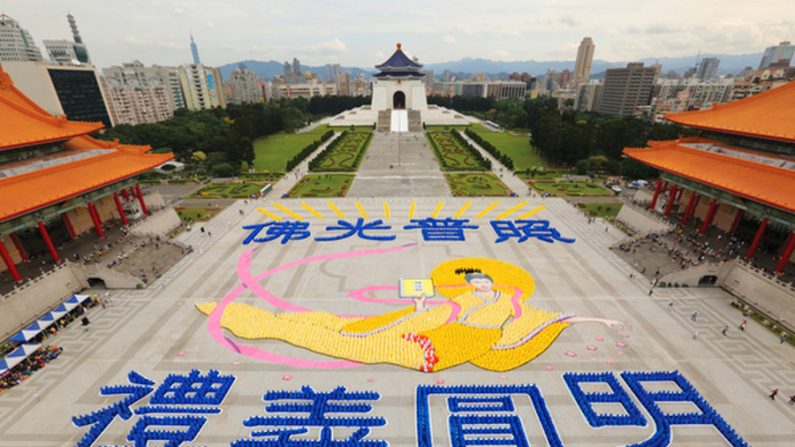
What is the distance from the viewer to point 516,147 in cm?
9300

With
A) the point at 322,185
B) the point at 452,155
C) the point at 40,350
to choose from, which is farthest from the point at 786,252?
the point at 452,155

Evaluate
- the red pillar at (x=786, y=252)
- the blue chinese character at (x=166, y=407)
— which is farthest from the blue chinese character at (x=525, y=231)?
the blue chinese character at (x=166, y=407)

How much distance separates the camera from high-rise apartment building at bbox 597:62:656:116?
170500 millimetres

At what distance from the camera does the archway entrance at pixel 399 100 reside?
458 ft

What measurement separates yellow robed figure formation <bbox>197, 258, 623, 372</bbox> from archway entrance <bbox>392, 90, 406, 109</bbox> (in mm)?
119067

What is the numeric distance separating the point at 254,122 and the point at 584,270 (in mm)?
92860

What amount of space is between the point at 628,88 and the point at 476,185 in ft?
517

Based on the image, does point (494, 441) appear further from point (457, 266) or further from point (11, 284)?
point (11, 284)

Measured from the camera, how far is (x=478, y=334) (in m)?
27.6

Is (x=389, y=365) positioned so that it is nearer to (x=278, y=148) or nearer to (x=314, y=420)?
(x=314, y=420)

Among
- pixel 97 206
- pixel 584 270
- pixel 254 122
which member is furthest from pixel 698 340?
pixel 254 122

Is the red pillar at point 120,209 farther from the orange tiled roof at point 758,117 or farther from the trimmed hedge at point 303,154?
the orange tiled roof at point 758,117

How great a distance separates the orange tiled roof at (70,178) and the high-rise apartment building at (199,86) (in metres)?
140

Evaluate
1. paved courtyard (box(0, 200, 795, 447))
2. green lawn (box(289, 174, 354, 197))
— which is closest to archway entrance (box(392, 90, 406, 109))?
green lawn (box(289, 174, 354, 197))
